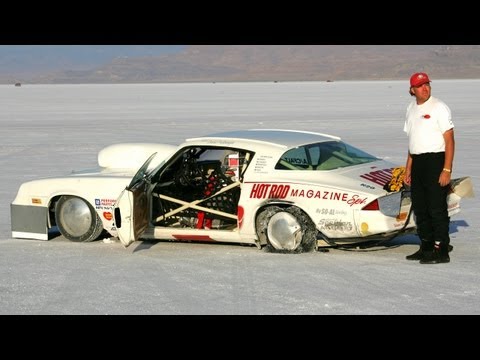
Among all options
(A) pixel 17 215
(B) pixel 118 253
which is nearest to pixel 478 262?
(B) pixel 118 253

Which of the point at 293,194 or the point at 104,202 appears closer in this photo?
the point at 293,194

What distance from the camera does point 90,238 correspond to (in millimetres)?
10852

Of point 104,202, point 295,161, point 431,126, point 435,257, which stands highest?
point 431,126

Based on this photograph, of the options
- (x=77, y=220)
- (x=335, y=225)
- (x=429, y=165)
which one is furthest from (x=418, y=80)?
(x=77, y=220)

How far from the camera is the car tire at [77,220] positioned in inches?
425

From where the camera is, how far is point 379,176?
32.0ft

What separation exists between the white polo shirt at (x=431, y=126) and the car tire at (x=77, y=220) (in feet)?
12.8

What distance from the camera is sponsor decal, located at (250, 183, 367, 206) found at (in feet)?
30.2

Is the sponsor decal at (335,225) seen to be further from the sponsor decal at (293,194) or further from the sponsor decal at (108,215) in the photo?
the sponsor decal at (108,215)

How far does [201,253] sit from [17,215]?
2.51 metres

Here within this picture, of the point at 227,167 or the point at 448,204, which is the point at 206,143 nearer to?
the point at 227,167

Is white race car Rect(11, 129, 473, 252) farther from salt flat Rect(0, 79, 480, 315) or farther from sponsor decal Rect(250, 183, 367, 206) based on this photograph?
salt flat Rect(0, 79, 480, 315)

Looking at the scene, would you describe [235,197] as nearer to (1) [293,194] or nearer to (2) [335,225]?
(1) [293,194]

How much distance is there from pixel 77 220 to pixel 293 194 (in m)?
2.80
